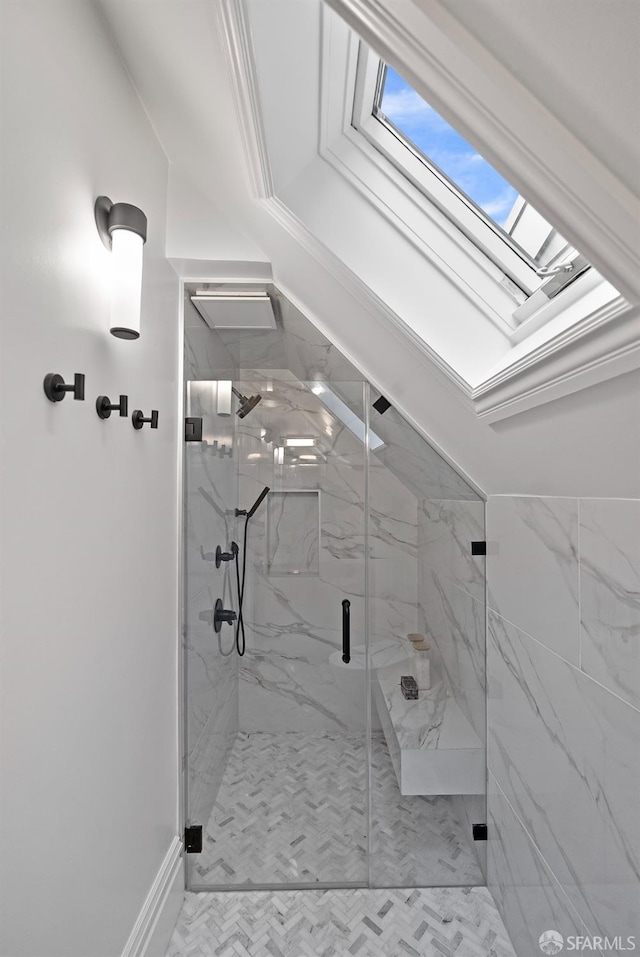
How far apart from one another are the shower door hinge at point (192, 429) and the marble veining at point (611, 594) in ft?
4.37

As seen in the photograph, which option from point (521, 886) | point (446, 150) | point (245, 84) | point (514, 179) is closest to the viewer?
point (514, 179)

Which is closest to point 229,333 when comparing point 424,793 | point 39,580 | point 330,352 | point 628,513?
point 330,352

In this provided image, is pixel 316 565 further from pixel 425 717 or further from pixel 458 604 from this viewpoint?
pixel 425 717

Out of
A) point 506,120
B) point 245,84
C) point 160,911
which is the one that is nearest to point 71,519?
point 245,84

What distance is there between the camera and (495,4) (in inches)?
20.2

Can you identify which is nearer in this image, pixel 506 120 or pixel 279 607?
pixel 506 120

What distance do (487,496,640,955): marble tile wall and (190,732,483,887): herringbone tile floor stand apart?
24 cm

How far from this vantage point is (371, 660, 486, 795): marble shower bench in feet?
6.25

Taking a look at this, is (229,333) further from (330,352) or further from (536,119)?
(536,119)

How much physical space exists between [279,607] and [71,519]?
110cm

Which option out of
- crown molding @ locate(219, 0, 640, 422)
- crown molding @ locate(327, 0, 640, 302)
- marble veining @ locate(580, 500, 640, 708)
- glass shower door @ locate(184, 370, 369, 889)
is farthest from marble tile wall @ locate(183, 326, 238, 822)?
crown molding @ locate(327, 0, 640, 302)

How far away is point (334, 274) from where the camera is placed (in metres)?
1.44

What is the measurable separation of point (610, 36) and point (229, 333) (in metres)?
1.71

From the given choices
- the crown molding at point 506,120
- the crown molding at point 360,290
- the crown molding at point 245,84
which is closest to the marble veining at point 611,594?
the crown molding at point 360,290
